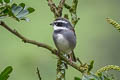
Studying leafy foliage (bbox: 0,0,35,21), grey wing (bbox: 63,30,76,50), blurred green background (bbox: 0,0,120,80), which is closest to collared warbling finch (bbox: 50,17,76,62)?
grey wing (bbox: 63,30,76,50)

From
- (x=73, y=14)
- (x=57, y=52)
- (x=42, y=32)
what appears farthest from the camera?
(x=42, y=32)

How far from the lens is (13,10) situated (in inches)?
81.4

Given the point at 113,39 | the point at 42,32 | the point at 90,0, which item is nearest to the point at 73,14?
the point at 42,32

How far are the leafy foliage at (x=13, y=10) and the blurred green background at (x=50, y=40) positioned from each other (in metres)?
8.08

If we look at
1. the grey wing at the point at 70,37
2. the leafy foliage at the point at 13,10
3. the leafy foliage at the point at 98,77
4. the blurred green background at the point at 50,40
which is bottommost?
the blurred green background at the point at 50,40

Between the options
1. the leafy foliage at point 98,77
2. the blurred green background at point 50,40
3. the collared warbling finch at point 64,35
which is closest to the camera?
the leafy foliage at point 98,77

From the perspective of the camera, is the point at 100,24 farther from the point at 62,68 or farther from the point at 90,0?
the point at 62,68

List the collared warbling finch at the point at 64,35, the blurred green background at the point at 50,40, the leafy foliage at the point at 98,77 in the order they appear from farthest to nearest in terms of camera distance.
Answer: the blurred green background at the point at 50,40 < the collared warbling finch at the point at 64,35 < the leafy foliage at the point at 98,77

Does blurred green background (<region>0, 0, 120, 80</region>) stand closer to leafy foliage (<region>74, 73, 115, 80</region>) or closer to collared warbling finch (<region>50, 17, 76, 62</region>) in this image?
collared warbling finch (<region>50, 17, 76, 62</region>)

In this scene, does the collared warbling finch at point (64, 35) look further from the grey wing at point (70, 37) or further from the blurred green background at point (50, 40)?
the blurred green background at point (50, 40)

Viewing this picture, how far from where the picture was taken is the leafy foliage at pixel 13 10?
6.66 feet

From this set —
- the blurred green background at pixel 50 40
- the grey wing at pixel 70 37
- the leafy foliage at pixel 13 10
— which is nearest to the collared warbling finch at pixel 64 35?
the grey wing at pixel 70 37

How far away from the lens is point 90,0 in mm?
18688

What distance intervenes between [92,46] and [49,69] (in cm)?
405
